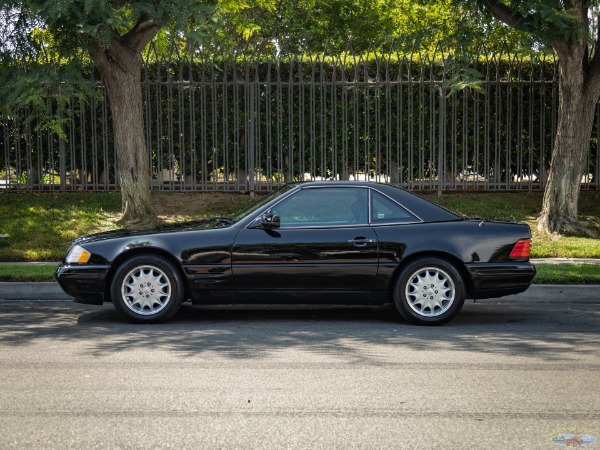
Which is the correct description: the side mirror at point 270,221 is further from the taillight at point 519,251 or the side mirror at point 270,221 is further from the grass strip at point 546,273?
the grass strip at point 546,273

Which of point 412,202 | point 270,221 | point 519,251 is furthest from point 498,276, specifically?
point 270,221

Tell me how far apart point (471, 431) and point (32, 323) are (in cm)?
524

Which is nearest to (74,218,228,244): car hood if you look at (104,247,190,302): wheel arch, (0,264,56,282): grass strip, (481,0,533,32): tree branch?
(104,247,190,302): wheel arch

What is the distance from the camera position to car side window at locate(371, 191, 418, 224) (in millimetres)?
9094

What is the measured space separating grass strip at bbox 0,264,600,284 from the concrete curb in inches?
8.3

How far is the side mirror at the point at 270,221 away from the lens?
8.91 m

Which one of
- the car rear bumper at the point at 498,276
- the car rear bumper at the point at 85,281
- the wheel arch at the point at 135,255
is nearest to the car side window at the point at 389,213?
the car rear bumper at the point at 498,276

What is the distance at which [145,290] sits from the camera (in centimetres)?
891

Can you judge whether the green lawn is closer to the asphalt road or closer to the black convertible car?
the asphalt road

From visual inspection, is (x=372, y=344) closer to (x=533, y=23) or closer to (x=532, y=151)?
(x=533, y=23)

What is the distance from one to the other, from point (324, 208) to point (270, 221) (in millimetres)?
600

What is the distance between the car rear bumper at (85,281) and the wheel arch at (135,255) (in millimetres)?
57

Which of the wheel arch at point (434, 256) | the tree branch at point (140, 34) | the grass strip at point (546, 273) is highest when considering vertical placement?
the tree branch at point (140, 34)

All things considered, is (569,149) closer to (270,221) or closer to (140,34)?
(140,34)
